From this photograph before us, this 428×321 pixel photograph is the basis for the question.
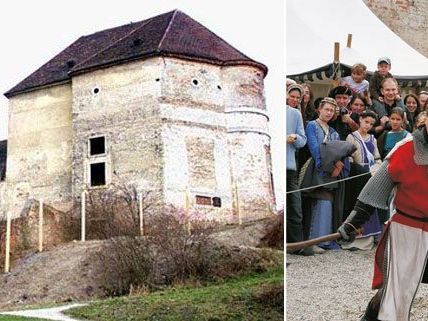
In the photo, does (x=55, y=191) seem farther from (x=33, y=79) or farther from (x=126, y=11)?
(x=126, y=11)

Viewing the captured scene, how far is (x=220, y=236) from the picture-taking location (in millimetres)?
10000

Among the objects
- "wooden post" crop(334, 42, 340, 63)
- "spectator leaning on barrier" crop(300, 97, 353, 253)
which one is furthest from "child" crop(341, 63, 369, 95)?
"spectator leaning on barrier" crop(300, 97, 353, 253)

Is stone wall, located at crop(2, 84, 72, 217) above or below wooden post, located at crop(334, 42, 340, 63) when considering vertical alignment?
below

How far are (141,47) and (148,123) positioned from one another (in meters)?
0.79

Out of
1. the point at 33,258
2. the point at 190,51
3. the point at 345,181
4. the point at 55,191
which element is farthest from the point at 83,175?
the point at 345,181

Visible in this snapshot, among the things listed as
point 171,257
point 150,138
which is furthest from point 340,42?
point 171,257

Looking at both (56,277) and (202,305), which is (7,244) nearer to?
(56,277)

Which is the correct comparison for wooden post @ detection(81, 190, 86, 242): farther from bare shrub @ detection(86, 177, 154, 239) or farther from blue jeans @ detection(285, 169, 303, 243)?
blue jeans @ detection(285, 169, 303, 243)

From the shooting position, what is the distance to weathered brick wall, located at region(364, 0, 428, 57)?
38.8 ft

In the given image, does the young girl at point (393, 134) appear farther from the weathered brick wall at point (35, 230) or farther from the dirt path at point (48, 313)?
the dirt path at point (48, 313)

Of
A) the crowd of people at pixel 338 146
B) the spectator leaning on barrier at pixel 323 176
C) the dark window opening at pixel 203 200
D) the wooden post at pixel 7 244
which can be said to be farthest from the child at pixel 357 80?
the wooden post at pixel 7 244

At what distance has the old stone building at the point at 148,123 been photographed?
32.7ft

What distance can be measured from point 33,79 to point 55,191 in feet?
3.70

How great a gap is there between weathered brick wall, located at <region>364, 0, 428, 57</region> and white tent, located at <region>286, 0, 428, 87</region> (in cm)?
62
